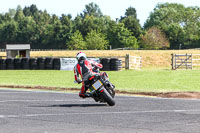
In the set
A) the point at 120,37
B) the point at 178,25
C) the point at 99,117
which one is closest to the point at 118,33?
the point at 120,37

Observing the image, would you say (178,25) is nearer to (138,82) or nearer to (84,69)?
(138,82)

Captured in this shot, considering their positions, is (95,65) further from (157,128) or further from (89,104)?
(157,128)

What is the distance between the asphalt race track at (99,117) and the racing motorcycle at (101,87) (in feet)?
1.19

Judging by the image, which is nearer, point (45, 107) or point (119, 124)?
point (119, 124)

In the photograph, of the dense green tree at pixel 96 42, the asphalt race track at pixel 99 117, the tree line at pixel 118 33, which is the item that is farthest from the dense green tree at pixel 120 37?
the asphalt race track at pixel 99 117

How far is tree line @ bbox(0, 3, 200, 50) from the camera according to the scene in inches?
4557

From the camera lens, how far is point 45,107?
12.9 meters

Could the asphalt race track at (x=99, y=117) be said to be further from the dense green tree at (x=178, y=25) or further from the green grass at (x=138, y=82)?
the dense green tree at (x=178, y=25)

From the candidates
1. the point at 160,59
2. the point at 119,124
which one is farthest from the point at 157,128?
the point at 160,59

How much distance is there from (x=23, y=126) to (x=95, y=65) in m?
4.67

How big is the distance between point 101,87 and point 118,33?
10564cm

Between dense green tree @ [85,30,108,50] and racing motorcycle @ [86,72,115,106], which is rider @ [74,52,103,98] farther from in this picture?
dense green tree @ [85,30,108,50]

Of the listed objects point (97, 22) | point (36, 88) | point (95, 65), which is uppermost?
point (97, 22)

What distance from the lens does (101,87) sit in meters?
12.6
